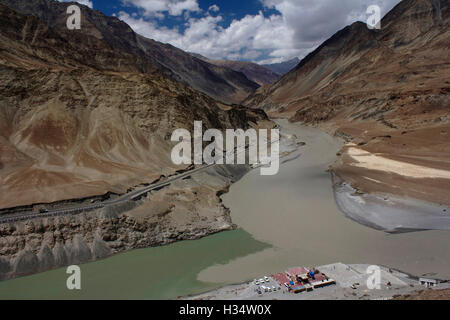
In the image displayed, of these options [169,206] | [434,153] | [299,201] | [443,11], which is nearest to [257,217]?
[299,201]

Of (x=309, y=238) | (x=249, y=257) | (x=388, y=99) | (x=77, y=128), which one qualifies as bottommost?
(x=249, y=257)

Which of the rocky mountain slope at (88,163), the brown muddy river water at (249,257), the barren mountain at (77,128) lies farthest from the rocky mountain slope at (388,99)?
the barren mountain at (77,128)

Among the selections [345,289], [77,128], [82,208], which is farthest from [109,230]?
[77,128]

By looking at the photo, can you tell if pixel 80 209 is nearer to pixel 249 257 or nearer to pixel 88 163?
pixel 88 163

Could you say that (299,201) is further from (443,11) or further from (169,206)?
(443,11)

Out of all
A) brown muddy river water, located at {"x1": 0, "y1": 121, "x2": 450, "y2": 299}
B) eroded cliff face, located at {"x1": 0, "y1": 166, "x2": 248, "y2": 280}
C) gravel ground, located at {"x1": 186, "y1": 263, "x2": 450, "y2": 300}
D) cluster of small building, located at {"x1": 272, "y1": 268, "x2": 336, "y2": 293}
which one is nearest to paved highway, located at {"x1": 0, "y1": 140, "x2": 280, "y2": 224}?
eroded cliff face, located at {"x1": 0, "y1": 166, "x2": 248, "y2": 280}

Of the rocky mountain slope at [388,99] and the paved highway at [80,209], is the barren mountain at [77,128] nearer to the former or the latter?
the paved highway at [80,209]
